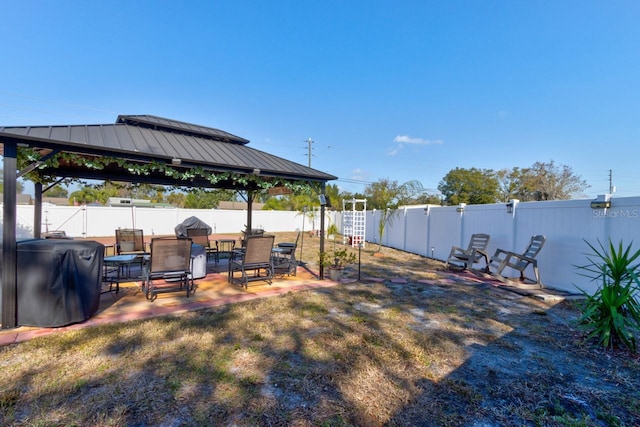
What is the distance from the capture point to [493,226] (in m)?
7.90

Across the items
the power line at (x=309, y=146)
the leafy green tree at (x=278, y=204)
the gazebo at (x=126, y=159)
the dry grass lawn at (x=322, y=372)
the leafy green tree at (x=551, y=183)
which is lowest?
the dry grass lawn at (x=322, y=372)

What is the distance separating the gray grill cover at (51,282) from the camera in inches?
141

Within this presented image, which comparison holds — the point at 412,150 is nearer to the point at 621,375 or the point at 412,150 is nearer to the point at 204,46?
the point at 204,46

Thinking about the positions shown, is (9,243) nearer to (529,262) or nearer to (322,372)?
(322,372)

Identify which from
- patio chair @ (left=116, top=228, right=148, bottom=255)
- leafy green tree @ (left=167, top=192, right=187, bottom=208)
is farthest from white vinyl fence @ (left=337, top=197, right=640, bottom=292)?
leafy green tree @ (left=167, top=192, right=187, bottom=208)

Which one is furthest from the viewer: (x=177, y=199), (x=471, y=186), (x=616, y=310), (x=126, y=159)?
(x=177, y=199)

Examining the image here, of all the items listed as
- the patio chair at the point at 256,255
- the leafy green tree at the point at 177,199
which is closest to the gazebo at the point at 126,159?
the patio chair at the point at 256,255

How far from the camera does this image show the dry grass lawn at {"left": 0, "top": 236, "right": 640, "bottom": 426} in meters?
2.22

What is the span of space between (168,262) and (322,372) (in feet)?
11.4

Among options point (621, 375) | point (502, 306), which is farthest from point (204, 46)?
point (621, 375)

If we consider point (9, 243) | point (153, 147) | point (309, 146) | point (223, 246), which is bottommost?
point (223, 246)

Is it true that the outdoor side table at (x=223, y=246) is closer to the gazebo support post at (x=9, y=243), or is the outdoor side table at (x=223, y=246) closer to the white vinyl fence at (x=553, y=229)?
the gazebo support post at (x=9, y=243)

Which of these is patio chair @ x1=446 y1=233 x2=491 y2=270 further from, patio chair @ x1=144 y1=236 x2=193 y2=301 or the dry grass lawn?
patio chair @ x1=144 y1=236 x2=193 y2=301

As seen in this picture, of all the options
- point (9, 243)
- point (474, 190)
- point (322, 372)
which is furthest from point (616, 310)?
point (474, 190)
